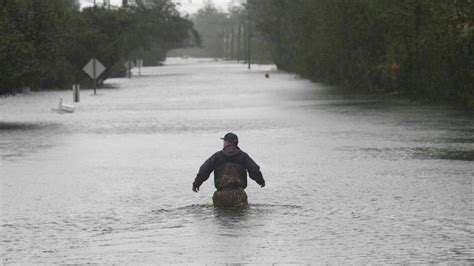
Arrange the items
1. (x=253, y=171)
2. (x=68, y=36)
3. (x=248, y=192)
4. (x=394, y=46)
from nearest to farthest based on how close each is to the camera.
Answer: (x=253, y=171), (x=248, y=192), (x=68, y=36), (x=394, y=46)

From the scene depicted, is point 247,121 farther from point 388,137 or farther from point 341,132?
point 388,137

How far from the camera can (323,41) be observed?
6531cm

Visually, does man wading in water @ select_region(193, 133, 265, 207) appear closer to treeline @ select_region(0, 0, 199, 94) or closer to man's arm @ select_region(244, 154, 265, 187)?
man's arm @ select_region(244, 154, 265, 187)

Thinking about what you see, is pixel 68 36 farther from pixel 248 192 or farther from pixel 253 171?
pixel 253 171

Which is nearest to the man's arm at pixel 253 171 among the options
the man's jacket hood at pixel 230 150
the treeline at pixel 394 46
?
the man's jacket hood at pixel 230 150

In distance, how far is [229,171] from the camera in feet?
46.1

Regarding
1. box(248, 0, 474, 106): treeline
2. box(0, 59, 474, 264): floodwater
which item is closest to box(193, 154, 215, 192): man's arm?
box(0, 59, 474, 264): floodwater

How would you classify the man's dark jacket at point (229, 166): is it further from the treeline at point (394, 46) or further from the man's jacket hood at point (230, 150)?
the treeline at point (394, 46)

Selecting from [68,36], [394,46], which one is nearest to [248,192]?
[68,36]

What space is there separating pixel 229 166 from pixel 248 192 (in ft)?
8.57

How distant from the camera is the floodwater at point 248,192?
11211 mm

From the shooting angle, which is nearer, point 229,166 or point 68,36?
point 229,166

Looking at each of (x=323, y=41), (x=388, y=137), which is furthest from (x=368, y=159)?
(x=323, y=41)

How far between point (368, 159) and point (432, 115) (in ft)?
52.7
